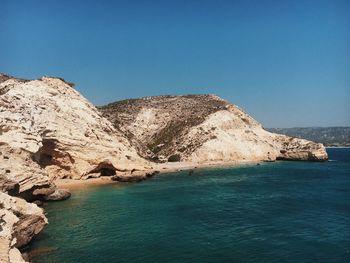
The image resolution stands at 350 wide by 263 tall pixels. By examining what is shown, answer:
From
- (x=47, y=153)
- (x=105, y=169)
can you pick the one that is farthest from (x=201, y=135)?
(x=47, y=153)

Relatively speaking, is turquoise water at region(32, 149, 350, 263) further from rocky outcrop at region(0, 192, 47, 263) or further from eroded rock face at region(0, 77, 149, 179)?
eroded rock face at region(0, 77, 149, 179)

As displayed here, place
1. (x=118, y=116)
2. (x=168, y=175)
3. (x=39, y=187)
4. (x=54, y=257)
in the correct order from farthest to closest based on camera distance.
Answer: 1. (x=118, y=116)
2. (x=168, y=175)
3. (x=39, y=187)
4. (x=54, y=257)

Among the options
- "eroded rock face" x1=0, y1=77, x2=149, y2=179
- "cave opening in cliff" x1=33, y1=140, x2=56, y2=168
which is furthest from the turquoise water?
"cave opening in cliff" x1=33, y1=140, x2=56, y2=168

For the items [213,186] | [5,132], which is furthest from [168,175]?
[5,132]

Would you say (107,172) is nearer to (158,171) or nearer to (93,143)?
(93,143)

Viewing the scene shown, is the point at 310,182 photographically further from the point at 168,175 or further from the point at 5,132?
the point at 5,132
